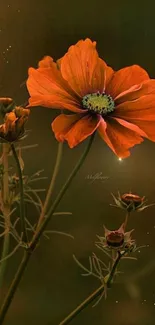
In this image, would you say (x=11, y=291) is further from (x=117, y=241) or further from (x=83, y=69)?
(x=83, y=69)

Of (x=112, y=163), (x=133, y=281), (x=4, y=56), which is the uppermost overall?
(x=4, y=56)

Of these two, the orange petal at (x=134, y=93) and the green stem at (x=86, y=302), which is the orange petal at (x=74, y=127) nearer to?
the orange petal at (x=134, y=93)

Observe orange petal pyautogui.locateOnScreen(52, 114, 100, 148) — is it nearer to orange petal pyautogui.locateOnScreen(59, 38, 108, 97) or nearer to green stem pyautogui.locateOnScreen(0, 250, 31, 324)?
orange petal pyautogui.locateOnScreen(59, 38, 108, 97)

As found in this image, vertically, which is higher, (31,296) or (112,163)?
(112,163)

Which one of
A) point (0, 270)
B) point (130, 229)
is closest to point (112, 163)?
point (130, 229)

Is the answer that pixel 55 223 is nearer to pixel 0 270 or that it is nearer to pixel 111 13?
pixel 0 270

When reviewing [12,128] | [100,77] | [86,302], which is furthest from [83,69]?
[86,302]

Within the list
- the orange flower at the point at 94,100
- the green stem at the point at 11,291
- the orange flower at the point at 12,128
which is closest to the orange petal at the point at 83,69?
the orange flower at the point at 94,100

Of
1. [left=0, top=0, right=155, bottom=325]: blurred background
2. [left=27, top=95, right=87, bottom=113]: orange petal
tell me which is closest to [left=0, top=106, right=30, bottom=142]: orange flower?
[left=27, top=95, right=87, bottom=113]: orange petal
